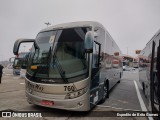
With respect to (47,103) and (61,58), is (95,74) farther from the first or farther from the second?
(47,103)

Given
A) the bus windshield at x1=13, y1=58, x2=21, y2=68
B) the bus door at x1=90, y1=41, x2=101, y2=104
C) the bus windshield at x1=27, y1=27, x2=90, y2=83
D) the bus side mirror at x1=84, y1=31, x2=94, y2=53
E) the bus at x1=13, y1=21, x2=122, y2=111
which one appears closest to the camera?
the bus side mirror at x1=84, y1=31, x2=94, y2=53

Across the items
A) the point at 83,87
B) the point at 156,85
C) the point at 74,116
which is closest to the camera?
the point at 156,85

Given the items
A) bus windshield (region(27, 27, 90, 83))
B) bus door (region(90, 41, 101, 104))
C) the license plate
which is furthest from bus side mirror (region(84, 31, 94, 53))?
the license plate

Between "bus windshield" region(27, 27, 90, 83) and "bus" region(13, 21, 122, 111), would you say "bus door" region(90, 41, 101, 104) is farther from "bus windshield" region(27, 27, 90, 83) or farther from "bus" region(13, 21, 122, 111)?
"bus windshield" region(27, 27, 90, 83)

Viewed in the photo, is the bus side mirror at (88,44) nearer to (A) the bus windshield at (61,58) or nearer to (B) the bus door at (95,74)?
(A) the bus windshield at (61,58)

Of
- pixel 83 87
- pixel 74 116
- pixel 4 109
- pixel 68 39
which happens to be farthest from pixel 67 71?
pixel 4 109

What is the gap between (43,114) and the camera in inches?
236

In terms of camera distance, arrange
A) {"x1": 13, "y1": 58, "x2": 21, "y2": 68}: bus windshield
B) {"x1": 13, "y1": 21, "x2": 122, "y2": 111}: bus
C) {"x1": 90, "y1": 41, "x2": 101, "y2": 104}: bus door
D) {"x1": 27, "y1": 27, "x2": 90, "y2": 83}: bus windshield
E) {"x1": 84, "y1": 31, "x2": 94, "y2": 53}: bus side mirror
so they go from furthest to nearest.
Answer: {"x1": 13, "y1": 58, "x2": 21, "y2": 68}: bus windshield
{"x1": 90, "y1": 41, "x2": 101, "y2": 104}: bus door
{"x1": 27, "y1": 27, "x2": 90, "y2": 83}: bus windshield
{"x1": 13, "y1": 21, "x2": 122, "y2": 111}: bus
{"x1": 84, "y1": 31, "x2": 94, "y2": 53}: bus side mirror

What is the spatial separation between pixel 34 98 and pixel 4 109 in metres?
1.49

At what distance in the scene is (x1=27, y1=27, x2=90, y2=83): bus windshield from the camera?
5516 millimetres

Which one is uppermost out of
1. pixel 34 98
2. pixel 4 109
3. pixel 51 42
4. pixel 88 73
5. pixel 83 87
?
pixel 51 42

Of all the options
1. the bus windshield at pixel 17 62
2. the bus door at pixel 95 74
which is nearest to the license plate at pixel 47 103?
the bus door at pixel 95 74

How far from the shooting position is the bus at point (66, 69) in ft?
17.8

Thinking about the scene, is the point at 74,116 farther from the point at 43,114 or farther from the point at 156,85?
the point at 156,85
